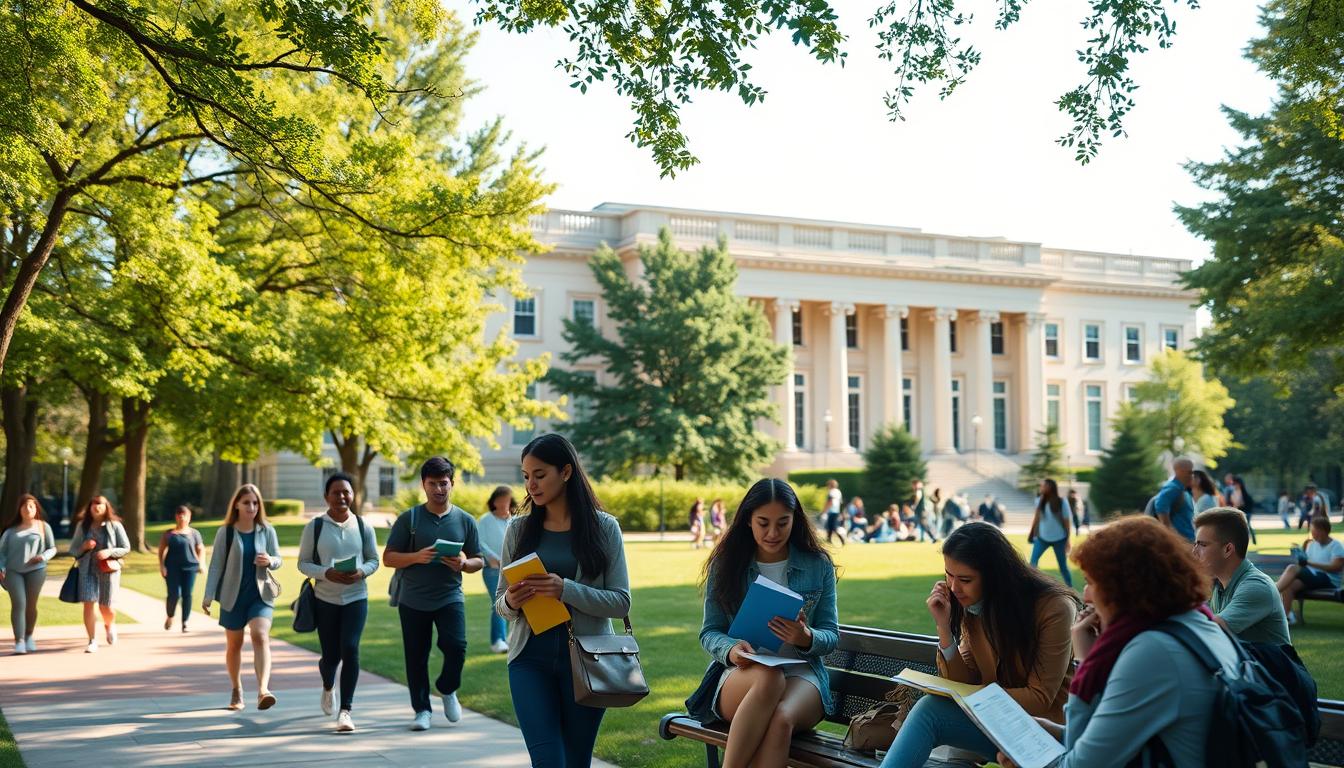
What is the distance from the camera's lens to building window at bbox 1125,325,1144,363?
68188mm

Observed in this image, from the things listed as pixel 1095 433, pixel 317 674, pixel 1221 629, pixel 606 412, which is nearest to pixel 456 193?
pixel 317 674

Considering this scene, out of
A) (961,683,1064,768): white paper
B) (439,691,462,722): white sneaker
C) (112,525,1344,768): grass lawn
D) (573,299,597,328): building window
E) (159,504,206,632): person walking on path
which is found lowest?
(112,525,1344,768): grass lawn

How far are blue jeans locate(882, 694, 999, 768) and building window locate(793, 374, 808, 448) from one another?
55506 millimetres

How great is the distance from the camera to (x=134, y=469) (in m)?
28.5

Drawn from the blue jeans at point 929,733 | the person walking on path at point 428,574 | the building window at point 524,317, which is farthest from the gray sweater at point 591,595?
the building window at point 524,317

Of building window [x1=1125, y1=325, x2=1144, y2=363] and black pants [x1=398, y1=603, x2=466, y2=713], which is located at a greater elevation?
building window [x1=1125, y1=325, x2=1144, y2=363]

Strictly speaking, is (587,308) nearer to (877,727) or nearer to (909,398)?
(909,398)

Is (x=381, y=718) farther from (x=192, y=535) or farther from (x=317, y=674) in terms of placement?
(x=192, y=535)

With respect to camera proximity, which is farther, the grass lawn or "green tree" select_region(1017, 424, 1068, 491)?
"green tree" select_region(1017, 424, 1068, 491)

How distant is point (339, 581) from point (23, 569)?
274 inches

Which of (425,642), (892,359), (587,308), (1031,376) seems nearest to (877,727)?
(425,642)

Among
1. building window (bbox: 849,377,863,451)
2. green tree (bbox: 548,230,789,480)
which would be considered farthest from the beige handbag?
building window (bbox: 849,377,863,451)

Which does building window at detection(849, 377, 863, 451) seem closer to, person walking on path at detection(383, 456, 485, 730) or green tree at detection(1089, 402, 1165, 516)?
A: green tree at detection(1089, 402, 1165, 516)

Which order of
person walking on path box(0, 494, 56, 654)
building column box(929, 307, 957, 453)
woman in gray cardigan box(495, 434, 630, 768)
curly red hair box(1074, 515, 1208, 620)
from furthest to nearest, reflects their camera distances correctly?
1. building column box(929, 307, 957, 453)
2. person walking on path box(0, 494, 56, 654)
3. woman in gray cardigan box(495, 434, 630, 768)
4. curly red hair box(1074, 515, 1208, 620)
